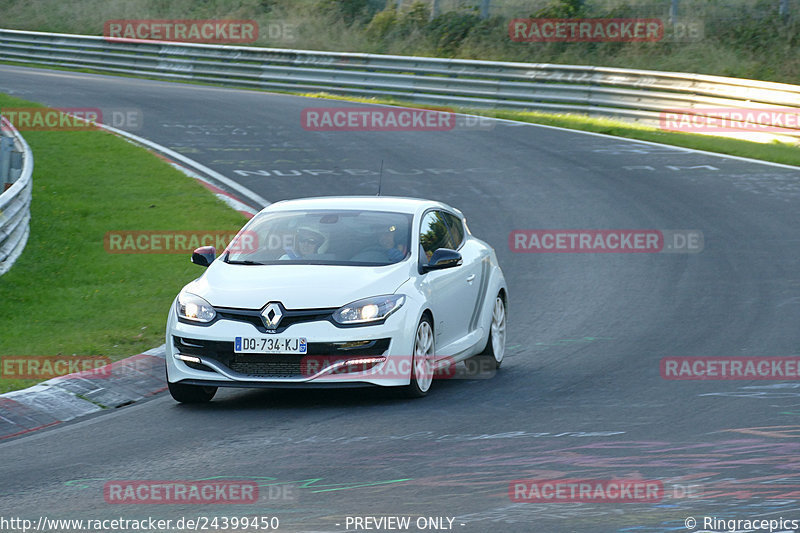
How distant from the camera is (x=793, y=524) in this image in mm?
5906

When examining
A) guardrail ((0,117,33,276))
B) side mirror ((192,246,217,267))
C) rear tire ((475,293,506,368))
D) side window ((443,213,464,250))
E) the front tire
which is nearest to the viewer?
the front tire

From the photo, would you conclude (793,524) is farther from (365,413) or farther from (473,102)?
(473,102)

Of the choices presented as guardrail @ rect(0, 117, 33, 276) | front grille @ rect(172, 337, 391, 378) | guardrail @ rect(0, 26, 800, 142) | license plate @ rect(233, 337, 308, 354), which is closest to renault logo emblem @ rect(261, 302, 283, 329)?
license plate @ rect(233, 337, 308, 354)

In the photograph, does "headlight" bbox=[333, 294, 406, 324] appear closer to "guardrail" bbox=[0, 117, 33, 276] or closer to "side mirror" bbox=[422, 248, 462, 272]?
"side mirror" bbox=[422, 248, 462, 272]

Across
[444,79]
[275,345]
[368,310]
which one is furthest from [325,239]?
[444,79]

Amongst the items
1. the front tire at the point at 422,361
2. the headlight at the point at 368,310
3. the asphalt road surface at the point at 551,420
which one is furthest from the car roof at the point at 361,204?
the asphalt road surface at the point at 551,420

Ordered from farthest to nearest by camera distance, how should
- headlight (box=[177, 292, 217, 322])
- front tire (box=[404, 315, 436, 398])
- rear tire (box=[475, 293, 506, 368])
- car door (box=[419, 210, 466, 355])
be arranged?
rear tire (box=[475, 293, 506, 368])
car door (box=[419, 210, 466, 355])
front tire (box=[404, 315, 436, 398])
headlight (box=[177, 292, 217, 322])

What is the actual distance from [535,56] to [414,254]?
2551 cm

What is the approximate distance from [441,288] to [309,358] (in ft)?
5.26

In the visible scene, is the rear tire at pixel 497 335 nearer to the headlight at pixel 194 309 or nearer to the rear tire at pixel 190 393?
the rear tire at pixel 190 393

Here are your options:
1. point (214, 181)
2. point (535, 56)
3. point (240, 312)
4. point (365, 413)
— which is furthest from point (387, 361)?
point (535, 56)

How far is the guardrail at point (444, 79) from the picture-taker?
83.4ft

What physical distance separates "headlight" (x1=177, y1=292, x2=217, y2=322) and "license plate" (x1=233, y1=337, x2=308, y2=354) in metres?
0.41

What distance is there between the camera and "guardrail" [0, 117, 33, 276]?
538 inches
